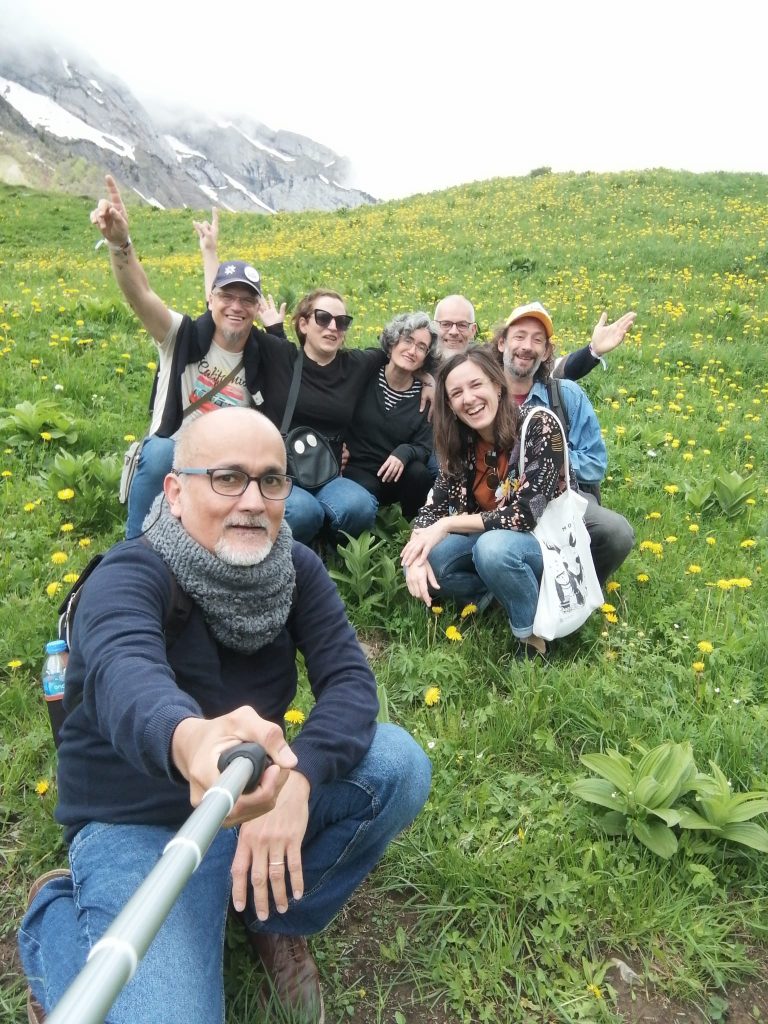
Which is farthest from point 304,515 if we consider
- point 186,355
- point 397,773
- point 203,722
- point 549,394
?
point 203,722

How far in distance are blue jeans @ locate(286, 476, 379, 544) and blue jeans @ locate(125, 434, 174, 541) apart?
747 millimetres

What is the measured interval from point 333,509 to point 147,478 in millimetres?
1130

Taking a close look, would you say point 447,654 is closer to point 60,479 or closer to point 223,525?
point 223,525

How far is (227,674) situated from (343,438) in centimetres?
291

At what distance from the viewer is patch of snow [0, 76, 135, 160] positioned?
464ft

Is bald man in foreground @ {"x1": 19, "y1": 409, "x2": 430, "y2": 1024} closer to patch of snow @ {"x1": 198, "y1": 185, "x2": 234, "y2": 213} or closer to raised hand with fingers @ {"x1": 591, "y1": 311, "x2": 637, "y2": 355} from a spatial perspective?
raised hand with fingers @ {"x1": 591, "y1": 311, "x2": 637, "y2": 355}

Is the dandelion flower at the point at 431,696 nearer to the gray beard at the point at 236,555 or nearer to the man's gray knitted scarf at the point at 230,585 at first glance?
the man's gray knitted scarf at the point at 230,585

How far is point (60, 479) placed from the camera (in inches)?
178

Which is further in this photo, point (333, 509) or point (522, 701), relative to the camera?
point (333, 509)

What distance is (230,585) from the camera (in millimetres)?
2066

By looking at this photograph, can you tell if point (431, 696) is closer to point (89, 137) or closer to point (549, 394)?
point (549, 394)

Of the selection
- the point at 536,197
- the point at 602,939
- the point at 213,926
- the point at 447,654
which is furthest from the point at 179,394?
the point at 536,197

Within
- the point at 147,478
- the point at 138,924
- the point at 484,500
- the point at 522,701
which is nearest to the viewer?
the point at 138,924

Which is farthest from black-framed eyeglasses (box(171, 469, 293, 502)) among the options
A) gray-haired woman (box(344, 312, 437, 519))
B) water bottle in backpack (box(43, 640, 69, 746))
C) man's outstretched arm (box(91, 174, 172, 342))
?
gray-haired woman (box(344, 312, 437, 519))
